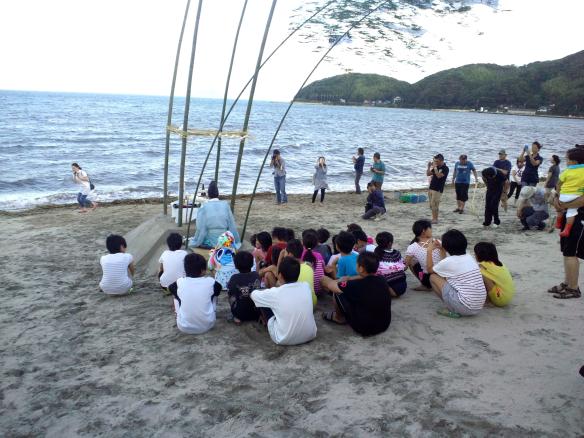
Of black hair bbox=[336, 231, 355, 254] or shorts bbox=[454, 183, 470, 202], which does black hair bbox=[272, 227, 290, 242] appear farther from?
shorts bbox=[454, 183, 470, 202]

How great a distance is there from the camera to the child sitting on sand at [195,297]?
4.95 m

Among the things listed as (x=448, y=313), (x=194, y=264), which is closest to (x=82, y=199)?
(x=194, y=264)

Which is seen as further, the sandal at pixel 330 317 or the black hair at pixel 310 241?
the black hair at pixel 310 241

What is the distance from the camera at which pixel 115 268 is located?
6.23 m

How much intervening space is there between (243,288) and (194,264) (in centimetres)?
65

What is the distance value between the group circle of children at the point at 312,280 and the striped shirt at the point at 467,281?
1cm

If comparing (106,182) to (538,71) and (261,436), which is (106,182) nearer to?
(261,436)

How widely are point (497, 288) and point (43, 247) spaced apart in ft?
26.7

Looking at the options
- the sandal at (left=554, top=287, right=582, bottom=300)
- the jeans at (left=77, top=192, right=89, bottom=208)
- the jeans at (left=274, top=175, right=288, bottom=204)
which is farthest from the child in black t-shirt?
the jeans at (left=77, top=192, right=89, bottom=208)

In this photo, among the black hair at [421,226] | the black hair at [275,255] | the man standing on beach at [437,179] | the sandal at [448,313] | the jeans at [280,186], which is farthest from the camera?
the jeans at [280,186]

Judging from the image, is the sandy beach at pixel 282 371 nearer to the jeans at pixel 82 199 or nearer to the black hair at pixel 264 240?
the black hair at pixel 264 240

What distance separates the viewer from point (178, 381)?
4.14 meters

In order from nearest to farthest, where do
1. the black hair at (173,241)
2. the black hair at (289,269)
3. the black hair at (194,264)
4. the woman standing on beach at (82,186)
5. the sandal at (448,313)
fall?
the black hair at (289,269) → the black hair at (194,264) → the sandal at (448,313) → the black hair at (173,241) → the woman standing on beach at (82,186)

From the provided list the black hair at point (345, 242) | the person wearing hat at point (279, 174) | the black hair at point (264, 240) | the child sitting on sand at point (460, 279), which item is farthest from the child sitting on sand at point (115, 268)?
the person wearing hat at point (279, 174)
